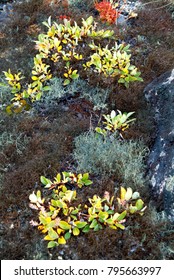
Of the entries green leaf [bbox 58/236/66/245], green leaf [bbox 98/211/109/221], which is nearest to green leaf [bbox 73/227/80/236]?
green leaf [bbox 58/236/66/245]

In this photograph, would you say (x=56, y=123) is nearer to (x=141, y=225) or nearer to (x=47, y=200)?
(x=47, y=200)

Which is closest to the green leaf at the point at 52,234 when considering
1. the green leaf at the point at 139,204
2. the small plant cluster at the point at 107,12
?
the green leaf at the point at 139,204

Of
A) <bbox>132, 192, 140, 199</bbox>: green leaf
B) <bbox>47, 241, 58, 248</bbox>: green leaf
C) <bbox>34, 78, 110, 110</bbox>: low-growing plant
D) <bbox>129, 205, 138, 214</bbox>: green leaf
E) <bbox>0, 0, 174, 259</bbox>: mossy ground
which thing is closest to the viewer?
<bbox>47, 241, 58, 248</bbox>: green leaf

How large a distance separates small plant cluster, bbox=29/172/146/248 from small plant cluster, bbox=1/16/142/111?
2164 millimetres

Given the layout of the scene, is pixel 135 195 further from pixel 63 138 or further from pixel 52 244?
pixel 63 138

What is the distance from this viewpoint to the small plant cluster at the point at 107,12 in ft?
25.8

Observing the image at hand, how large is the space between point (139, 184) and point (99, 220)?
0.82 m

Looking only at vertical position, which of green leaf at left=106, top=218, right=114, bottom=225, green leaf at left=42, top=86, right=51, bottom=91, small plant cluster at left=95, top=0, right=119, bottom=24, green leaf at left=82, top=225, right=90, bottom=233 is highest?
small plant cluster at left=95, top=0, right=119, bottom=24

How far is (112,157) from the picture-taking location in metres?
5.01

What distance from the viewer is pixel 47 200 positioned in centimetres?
458

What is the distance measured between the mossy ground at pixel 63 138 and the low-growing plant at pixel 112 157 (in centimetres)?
16

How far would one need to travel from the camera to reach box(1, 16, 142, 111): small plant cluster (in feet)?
20.6

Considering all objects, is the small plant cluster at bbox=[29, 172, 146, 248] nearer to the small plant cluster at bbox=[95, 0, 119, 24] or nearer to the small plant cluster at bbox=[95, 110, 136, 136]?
the small plant cluster at bbox=[95, 110, 136, 136]

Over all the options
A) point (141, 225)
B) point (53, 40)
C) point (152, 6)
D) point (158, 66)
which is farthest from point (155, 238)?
point (152, 6)
